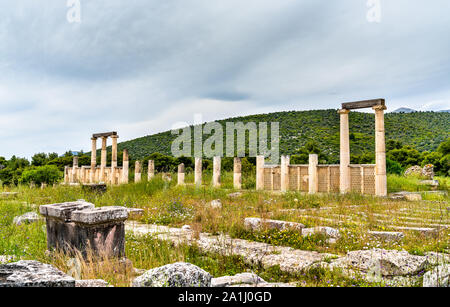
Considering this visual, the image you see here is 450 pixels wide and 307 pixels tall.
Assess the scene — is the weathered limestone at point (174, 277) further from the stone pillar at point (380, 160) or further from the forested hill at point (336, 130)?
the forested hill at point (336, 130)

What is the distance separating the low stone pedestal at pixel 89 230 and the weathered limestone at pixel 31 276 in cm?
132

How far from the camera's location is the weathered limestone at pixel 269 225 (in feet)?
22.9

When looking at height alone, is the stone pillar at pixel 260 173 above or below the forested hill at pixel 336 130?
below

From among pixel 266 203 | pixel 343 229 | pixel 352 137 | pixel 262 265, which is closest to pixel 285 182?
pixel 266 203

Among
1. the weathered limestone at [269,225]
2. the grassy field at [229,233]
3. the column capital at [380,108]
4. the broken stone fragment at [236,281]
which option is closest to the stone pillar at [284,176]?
the column capital at [380,108]

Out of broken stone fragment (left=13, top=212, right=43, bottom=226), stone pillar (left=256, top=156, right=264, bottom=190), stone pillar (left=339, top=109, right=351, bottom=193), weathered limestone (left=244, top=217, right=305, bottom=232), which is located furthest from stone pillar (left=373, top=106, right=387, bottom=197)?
broken stone fragment (left=13, top=212, right=43, bottom=226)

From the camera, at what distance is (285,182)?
18.2 metres

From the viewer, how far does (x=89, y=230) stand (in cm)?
488

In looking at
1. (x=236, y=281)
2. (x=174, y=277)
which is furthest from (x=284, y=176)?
(x=174, y=277)

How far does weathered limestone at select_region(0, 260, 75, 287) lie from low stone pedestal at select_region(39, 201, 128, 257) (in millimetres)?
1323

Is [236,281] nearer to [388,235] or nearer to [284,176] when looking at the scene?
[388,235]

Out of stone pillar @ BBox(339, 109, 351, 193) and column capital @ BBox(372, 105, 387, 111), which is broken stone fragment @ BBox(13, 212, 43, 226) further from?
column capital @ BBox(372, 105, 387, 111)

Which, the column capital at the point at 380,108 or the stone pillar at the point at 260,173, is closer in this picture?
the column capital at the point at 380,108

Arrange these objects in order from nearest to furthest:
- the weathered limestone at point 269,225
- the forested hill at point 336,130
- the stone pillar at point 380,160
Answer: the weathered limestone at point 269,225, the stone pillar at point 380,160, the forested hill at point 336,130
